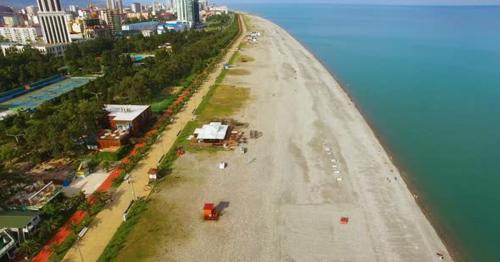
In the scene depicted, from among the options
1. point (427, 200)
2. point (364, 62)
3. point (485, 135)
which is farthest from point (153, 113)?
point (364, 62)

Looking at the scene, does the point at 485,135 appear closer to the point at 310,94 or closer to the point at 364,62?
the point at 310,94

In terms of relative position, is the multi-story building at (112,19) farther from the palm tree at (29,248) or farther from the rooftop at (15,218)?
the palm tree at (29,248)

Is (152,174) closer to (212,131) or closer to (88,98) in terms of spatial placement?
(212,131)

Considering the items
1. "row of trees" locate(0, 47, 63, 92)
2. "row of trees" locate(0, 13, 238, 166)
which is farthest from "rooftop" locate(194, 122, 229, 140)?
"row of trees" locate(0, 47, 63, 92)

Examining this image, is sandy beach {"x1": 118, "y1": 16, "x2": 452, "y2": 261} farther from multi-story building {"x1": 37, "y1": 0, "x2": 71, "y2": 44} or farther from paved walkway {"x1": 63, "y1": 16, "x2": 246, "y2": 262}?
multi-story building {"x1": 37, "y1": 0, "x2": 71, "y2": 44}

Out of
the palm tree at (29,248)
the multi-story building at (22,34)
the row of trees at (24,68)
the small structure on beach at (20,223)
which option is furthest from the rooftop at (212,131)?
the multi-story building at (22,34)

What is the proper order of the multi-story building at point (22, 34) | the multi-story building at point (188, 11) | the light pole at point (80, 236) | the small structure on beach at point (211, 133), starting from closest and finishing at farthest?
the light pole at point (80, 236)
the small structure on beach at point (211, 133)
the multi-story building at point (22, 34)
the multi-story building at point (188, 11)
